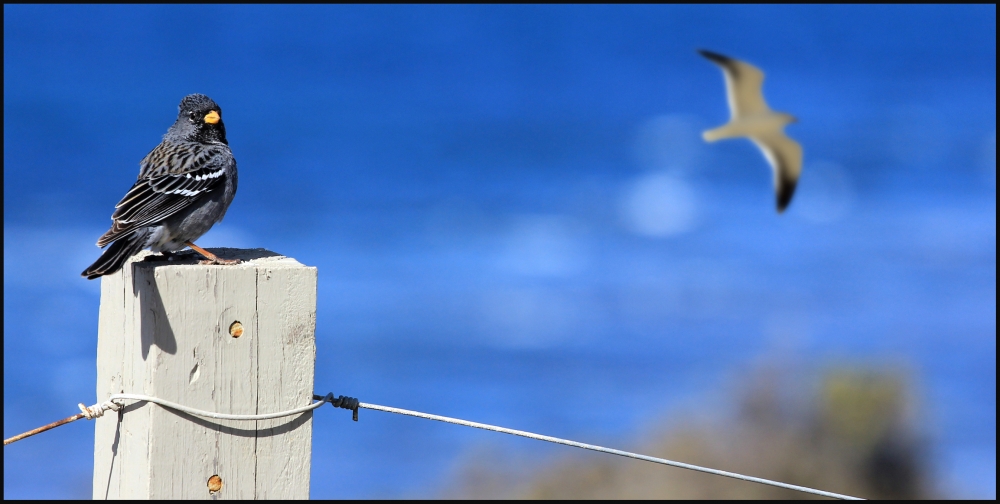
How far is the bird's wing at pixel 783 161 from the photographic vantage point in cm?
285

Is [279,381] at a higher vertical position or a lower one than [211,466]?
higher

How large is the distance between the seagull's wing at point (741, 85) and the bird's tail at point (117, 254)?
241cm

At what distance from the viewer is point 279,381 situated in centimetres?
291

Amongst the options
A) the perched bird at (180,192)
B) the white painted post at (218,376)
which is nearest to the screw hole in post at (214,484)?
the white painted post at (218,376)

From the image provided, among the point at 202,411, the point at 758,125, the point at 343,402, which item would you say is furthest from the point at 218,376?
the point at 758,125

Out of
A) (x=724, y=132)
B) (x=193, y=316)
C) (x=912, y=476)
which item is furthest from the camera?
(x=912, y=476)

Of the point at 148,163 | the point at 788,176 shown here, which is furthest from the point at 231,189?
the point at 788,176

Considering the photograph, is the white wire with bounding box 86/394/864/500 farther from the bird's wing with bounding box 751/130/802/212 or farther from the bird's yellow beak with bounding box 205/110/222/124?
the bird's yellow beak with bounding box 205/110/222/124

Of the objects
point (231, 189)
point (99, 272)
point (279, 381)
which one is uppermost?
point (231, 189)

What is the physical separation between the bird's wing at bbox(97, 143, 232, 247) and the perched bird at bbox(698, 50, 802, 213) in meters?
2.76

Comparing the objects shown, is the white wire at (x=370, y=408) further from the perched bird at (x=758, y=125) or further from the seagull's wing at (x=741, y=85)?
the seagull's wing at (x=741, y=85)

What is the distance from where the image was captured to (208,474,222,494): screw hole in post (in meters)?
2.82

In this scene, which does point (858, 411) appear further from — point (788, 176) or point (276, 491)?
point (276, 491)

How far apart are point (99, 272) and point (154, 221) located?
29.8 inches
